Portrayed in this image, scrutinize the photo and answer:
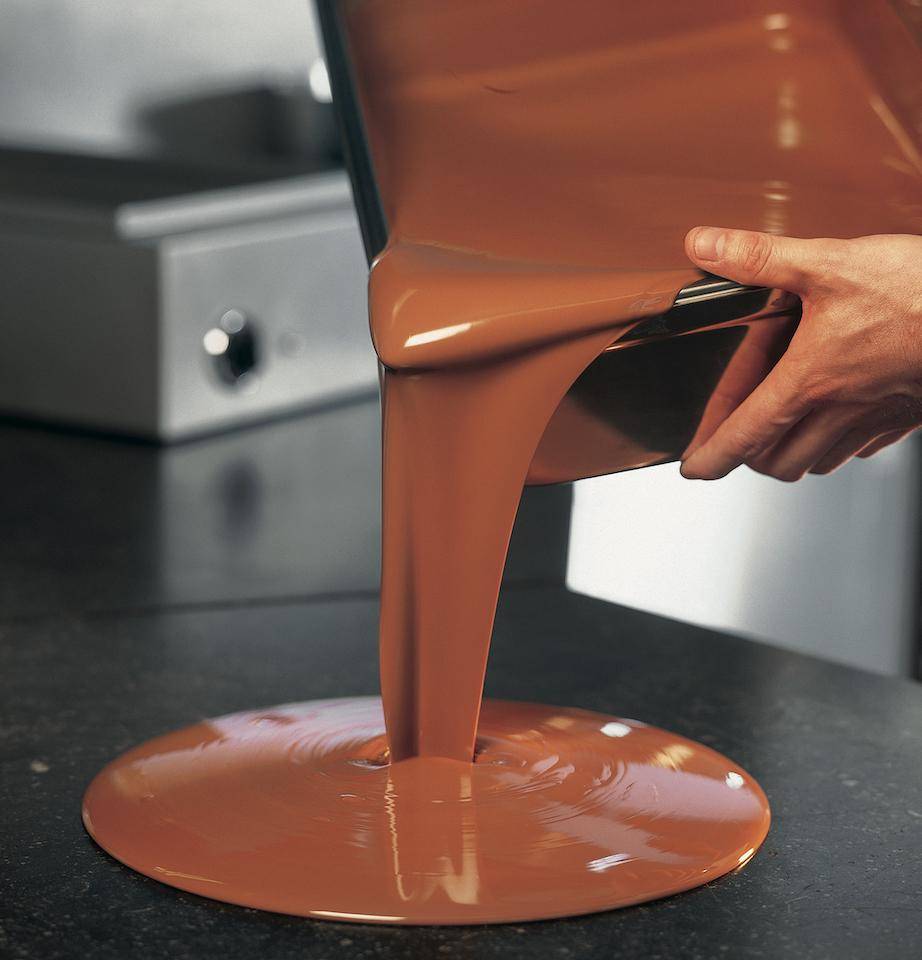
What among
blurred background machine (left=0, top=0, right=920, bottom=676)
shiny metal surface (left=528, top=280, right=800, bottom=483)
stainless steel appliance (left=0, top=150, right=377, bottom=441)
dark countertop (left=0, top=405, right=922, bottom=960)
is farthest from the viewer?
stainless steel appliance (left=0, top=150, right=377, bottom=441)

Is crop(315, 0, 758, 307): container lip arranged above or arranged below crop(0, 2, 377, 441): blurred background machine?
above

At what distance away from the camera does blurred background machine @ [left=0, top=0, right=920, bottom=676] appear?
134cm

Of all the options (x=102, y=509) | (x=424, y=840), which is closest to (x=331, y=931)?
(x=424, y=840)

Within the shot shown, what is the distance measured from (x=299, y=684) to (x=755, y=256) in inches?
15.1

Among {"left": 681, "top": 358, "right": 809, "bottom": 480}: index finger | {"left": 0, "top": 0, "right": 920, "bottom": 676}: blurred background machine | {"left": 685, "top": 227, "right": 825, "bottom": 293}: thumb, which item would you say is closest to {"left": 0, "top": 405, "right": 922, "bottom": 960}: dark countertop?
{"left": 0, "top": 0, "right": 920, "bottom": 676}: blurred background machine

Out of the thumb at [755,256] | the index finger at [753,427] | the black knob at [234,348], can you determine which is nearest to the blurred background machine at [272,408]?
the black knob at [234,348]

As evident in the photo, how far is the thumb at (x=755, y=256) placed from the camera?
777 millimetres

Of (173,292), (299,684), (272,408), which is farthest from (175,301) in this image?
(299,684)

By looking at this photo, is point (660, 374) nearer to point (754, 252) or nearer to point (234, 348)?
point (754, 252)

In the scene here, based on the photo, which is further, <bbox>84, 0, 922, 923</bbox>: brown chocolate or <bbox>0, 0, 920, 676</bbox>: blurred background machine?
<bbox>0, 0, 920, 676</bbox>: blurred background machine

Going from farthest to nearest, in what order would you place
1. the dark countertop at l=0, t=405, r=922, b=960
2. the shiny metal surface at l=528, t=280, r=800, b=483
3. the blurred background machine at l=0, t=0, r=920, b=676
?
the blurred background machine at l=0, t=0, r=920, b=676 < the shiny metal surface at l=528, t=280, r=800, b=483 < the dark countertop at l=0, t=405, r=922, b=960

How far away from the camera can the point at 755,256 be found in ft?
2.57

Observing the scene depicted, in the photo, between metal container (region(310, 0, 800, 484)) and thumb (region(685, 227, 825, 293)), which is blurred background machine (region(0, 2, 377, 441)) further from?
thumb (region(685, 227, 825, 293))

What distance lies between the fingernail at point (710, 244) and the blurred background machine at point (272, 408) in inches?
16.9
